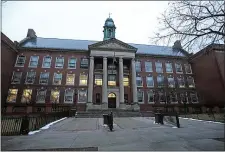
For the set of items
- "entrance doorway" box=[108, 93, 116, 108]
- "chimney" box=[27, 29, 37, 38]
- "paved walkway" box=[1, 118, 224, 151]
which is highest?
"chimney" box=[27, 29, 37, 38]

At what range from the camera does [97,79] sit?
30531 millimetres

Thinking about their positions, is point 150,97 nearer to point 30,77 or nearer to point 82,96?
point 82,96

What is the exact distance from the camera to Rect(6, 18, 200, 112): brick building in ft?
89.4

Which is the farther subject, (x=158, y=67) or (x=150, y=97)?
(x=158, y=67)

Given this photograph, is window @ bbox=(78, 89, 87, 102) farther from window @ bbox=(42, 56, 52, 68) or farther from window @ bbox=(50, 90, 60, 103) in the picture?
window @ bbox=(42, 56, 52, 68)

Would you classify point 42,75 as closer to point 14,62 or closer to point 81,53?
point 14,62

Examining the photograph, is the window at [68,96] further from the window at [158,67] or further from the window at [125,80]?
the window at [158,67]

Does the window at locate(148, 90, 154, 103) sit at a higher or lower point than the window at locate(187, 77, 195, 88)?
lower

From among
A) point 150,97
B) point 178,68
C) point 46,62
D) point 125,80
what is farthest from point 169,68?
point 46,62

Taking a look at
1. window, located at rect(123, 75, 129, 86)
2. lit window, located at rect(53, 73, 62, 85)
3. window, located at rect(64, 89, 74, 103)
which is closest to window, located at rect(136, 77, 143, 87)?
window, located at rect(123, 75, 129, 86)

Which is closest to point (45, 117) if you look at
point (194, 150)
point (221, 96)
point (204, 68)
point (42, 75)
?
point (194, 150)

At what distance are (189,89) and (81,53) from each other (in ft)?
83.6

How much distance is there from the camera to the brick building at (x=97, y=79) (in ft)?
89.4

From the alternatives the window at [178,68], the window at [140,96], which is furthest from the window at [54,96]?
the window at [178,68]
